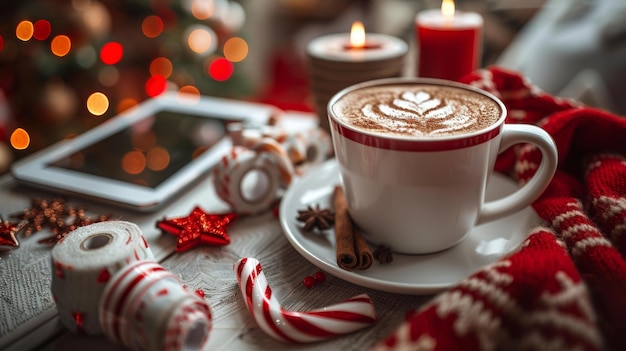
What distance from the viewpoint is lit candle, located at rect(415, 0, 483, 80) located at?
106 centimetres

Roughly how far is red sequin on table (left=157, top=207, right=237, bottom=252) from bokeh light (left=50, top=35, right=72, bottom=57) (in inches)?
53.7

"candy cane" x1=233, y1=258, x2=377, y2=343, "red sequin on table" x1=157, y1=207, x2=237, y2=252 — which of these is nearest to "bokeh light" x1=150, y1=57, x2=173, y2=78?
"red sequin on table" x1=157, y1=207, x2=237, y2=252

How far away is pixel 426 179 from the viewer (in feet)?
2.09

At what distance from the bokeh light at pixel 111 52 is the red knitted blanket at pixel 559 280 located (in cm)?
179

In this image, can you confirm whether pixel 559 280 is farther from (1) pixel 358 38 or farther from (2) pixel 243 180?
(1) pixel 358 38

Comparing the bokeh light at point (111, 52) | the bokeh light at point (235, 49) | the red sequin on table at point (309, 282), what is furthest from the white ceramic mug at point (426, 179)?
the bokeh light at point (235, 49)

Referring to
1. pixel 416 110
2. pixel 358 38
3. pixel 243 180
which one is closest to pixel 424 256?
pixel 416 110

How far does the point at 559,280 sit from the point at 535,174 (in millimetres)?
241

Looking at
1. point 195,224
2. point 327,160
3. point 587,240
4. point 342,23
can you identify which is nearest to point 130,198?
point 195,224

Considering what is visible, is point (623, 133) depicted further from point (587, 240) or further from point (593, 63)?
point (593, 63)

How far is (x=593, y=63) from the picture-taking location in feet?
5.78

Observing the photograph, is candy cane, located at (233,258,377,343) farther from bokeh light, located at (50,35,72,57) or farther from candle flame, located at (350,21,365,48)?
bokeh light, located at (50,35,72,57)

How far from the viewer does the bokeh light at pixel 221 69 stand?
2.45 m

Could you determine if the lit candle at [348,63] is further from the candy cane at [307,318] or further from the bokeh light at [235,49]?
the bokeh light at [235,49]
